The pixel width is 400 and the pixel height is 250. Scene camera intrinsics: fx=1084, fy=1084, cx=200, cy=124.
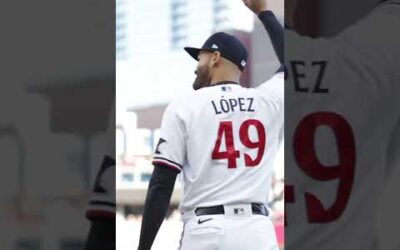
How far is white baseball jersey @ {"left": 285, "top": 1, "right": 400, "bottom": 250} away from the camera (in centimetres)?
280

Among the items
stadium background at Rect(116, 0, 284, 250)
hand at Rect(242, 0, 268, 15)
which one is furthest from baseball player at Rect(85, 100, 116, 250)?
hand at Rect(242, 0, 268, 15)

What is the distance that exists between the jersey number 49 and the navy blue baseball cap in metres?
0.15

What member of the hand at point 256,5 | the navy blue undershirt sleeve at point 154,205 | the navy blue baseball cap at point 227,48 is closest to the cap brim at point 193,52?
the navy blue baseball cap at point 227,48

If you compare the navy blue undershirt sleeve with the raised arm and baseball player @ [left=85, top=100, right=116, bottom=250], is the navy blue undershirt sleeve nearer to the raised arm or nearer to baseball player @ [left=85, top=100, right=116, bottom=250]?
baseball player @ [left=85, top=100, right=116, bottom=250]

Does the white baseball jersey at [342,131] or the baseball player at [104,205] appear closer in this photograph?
the baseball player at [104,205]

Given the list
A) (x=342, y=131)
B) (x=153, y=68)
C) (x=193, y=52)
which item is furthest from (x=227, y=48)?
(x=342, y=131)

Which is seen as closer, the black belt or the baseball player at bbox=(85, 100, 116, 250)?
the baseball player at bbox=(85, 100, 116, 250)

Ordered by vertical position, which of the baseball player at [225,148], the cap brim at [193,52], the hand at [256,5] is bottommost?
the baseball player at [225,148]

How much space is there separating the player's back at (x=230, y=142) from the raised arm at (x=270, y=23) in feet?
0.23

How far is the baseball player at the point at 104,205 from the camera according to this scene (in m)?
2.66

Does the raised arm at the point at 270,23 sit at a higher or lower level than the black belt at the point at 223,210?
higher

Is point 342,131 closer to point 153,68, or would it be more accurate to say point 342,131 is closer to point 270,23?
point 270,23

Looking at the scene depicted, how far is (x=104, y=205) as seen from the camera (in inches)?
105

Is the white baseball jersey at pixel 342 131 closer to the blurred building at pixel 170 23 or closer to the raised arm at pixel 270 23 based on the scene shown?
the raised arm at pixel 270 23
